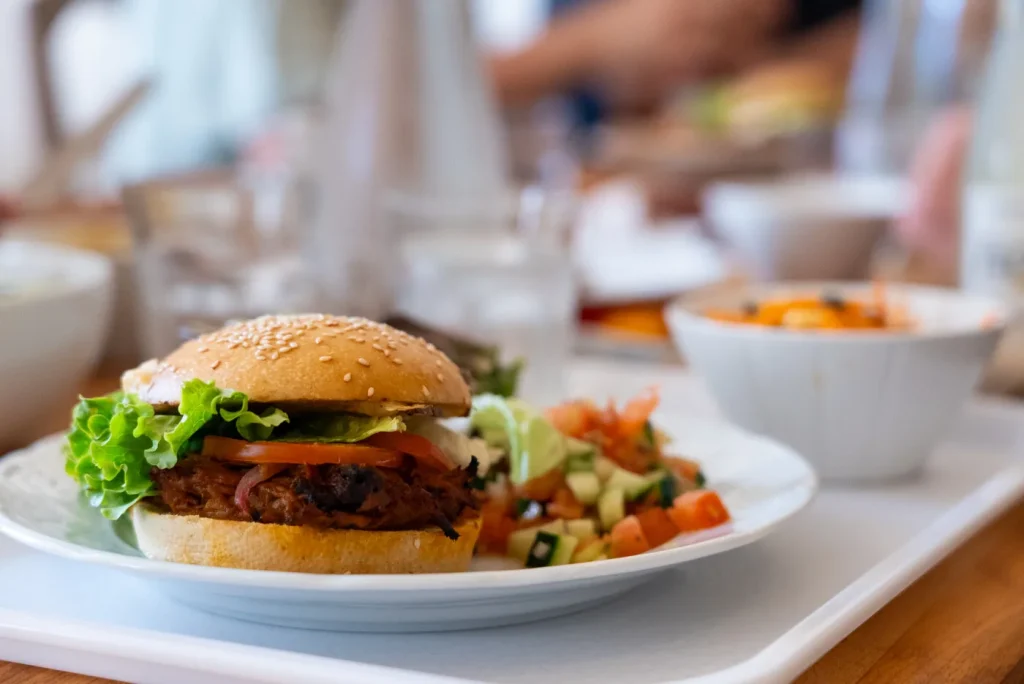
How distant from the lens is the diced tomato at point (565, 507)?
1053 mm

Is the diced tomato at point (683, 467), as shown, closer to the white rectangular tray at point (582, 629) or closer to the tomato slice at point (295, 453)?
the white rectangular tray at point (582, 629)

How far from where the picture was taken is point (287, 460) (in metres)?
0.86

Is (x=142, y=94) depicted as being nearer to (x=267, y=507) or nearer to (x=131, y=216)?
(x=131, y=216)

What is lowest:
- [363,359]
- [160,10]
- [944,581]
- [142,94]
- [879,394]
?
[944,581]

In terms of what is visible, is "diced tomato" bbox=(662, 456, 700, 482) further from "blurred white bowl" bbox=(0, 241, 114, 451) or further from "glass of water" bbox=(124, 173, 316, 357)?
"blurred white bowl" bbox=(0, 241, 114, 451)

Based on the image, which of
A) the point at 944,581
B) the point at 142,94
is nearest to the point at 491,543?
the point at 944,581

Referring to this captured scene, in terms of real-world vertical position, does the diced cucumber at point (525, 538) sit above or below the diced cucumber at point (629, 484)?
below

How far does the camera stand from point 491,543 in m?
1.01

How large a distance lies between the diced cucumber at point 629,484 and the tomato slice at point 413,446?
21 centimetres

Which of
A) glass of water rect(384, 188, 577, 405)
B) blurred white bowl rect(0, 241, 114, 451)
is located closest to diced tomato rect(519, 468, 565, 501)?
glass of water rect(384, 188, 577, 405)

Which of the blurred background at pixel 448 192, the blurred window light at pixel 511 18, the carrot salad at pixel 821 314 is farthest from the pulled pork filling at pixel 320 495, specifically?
the blurred window light at pixel 511 18

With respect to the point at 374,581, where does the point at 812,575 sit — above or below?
below

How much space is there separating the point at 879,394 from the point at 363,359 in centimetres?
63

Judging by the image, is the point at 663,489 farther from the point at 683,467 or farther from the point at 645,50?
the point at 645,50
